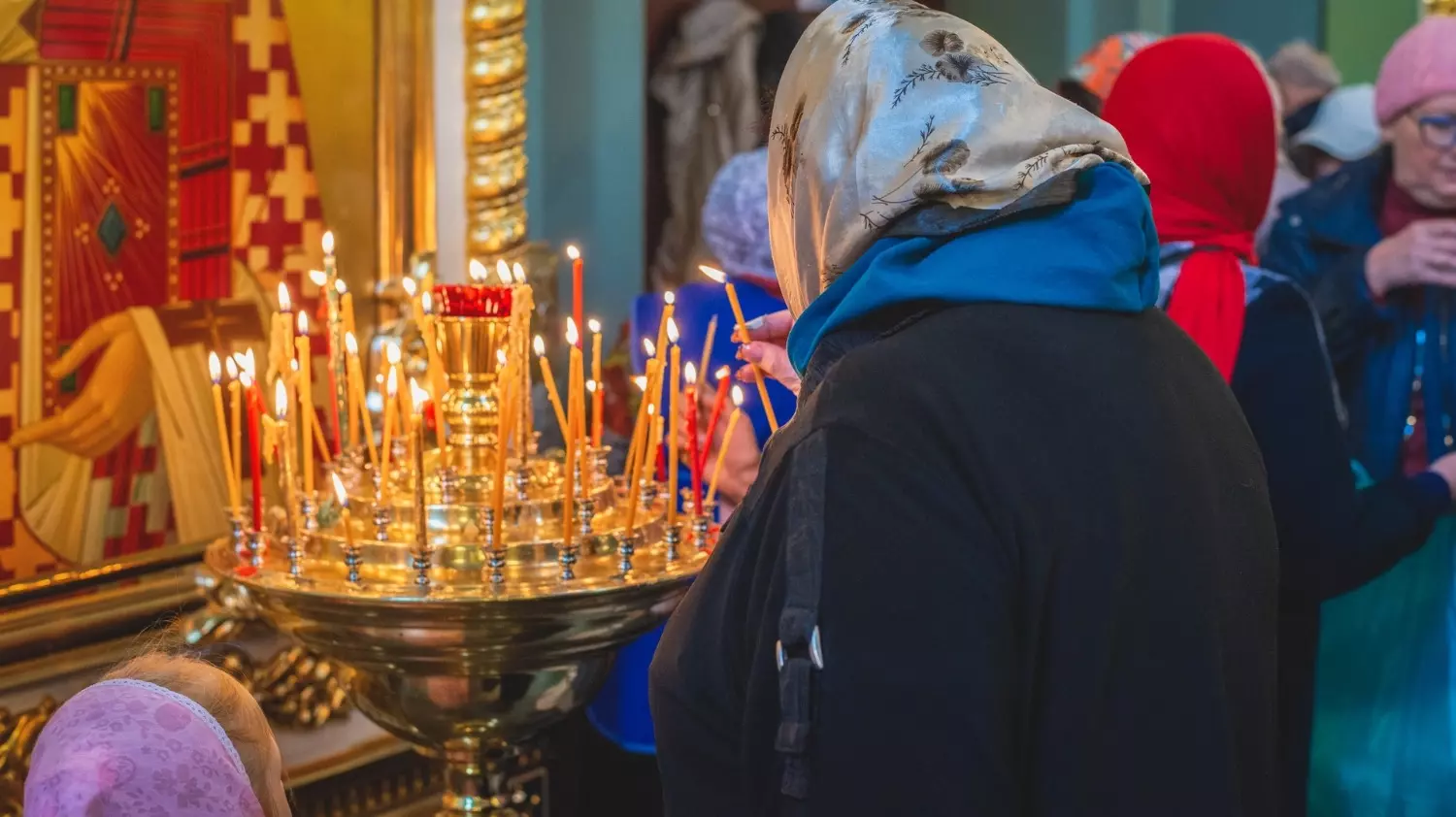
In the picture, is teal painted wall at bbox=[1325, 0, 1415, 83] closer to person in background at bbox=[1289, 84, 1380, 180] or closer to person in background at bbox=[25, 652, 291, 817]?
person in background at bbox=[1289, 84, 1380, 180]

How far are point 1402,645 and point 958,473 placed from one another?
1.42m

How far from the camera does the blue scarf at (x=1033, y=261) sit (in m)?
0.99

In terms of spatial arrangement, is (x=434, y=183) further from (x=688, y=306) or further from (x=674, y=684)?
(x=674, y=684)

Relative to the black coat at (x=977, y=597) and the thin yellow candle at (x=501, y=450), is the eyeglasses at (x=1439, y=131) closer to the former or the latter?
the black coat at (x=977, y=597)

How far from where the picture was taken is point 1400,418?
2164mm

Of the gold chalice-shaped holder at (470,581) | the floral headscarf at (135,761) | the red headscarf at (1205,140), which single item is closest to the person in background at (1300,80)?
the red headscarf at (1205,140)

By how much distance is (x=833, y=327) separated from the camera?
1.03 m

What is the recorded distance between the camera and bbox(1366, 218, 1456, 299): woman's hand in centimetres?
210

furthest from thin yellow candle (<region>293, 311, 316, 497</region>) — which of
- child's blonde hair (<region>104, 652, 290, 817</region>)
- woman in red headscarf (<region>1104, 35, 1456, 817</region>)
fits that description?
woman in red headscarf (<region>1104, 35, 1456, 817</region>)

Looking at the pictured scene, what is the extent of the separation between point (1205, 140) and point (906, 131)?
870mm

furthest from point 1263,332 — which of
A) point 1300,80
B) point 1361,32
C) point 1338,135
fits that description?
point 1361,32

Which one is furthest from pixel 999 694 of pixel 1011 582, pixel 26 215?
pixel 26 215

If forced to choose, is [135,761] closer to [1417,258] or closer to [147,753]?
[147,753]

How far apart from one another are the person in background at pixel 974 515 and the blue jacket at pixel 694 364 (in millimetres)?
923
